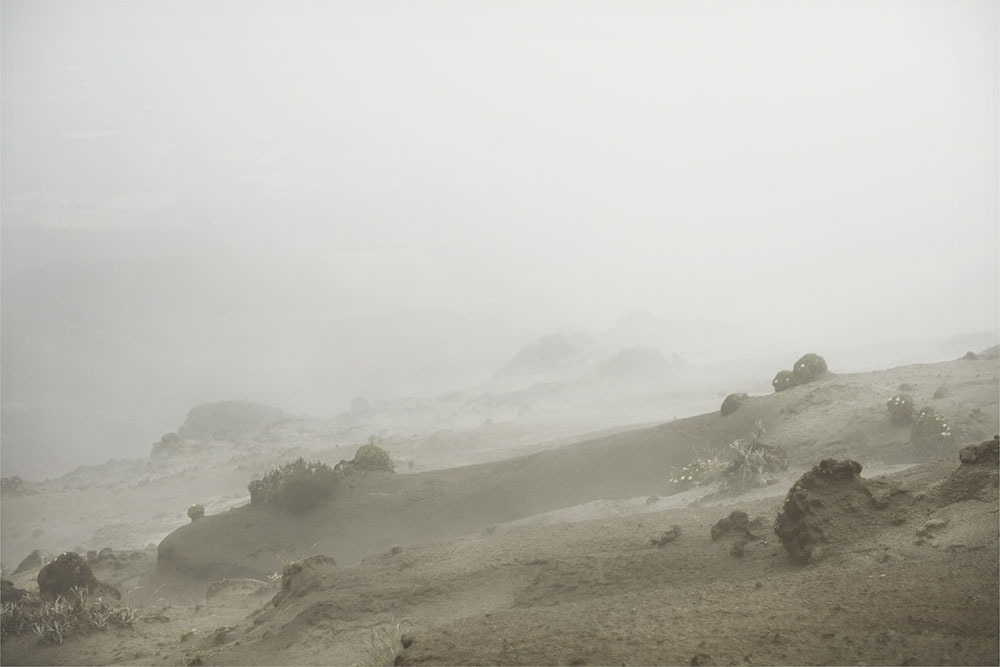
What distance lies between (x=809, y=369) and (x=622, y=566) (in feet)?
42.1

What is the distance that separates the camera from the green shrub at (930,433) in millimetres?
12352

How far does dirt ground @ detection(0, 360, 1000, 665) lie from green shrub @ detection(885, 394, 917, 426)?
0.24 m

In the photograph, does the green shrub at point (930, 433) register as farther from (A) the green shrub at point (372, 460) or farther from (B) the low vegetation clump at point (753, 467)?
(A) the green shrub at point (372, 460)

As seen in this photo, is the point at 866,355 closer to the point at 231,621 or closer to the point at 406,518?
the point at 406,518

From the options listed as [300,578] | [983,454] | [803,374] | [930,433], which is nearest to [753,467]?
[930,433]

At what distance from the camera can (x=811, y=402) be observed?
15836 mm

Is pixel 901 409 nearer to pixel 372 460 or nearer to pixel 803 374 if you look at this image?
pixel 803 374

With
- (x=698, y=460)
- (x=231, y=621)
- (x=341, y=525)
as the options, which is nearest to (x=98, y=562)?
(x=341, y=525)

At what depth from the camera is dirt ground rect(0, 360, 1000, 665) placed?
466 centimetres

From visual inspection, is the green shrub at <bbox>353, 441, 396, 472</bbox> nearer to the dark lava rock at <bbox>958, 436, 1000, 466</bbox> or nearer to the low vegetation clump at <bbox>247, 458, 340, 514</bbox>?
the low vegetation clump at <bbox>247, 458, 340, 514</bbox>

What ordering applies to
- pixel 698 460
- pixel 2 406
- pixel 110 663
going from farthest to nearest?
pixel 2 406
pixel 698 460
pixel 110 663

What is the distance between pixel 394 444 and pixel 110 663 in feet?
75.4

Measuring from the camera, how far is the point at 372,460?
1983 cm

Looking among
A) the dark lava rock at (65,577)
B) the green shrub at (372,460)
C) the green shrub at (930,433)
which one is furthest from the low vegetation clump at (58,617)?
the green shrub at (930,433)
